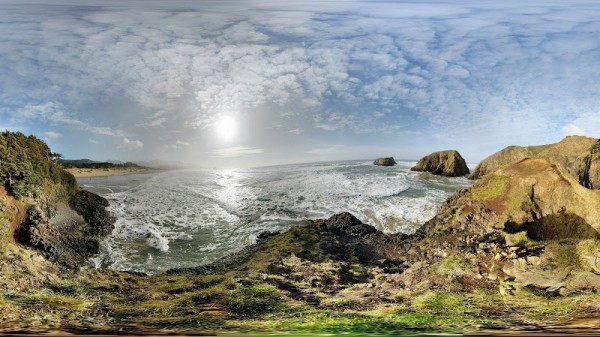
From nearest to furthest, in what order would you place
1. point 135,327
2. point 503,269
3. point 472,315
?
point 135,327 < point 472,315 < point 503,269

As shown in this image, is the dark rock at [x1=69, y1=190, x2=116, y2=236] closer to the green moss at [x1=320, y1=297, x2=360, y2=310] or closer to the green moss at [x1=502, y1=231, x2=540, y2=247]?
the green moss at [x1=320, y1=297, x2=360, y2=310]

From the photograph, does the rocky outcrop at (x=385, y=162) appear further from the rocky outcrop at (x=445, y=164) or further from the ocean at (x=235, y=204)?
the rocky outcrop at (x=445, y=164)

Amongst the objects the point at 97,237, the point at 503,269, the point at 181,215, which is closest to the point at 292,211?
the point at 181,215

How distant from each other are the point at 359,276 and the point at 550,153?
6.43 metres

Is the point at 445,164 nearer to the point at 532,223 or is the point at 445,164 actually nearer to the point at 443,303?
the point at 532,223

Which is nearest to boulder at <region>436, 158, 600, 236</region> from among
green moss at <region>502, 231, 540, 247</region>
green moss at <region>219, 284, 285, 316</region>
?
green moss at <region>502, 231, 540, 247</region>

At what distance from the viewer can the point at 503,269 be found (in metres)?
5.39

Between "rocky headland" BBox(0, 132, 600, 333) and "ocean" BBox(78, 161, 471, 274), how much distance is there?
479 millimetres

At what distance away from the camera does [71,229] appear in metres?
6.70

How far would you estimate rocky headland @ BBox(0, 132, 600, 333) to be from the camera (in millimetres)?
4238

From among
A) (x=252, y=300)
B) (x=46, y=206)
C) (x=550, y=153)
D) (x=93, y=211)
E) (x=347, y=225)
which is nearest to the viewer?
(x=252, y=300)

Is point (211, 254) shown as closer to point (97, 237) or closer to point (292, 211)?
point (97, 237)

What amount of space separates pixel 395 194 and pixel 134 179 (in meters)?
6.26

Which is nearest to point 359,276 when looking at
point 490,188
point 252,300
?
point 252,300
